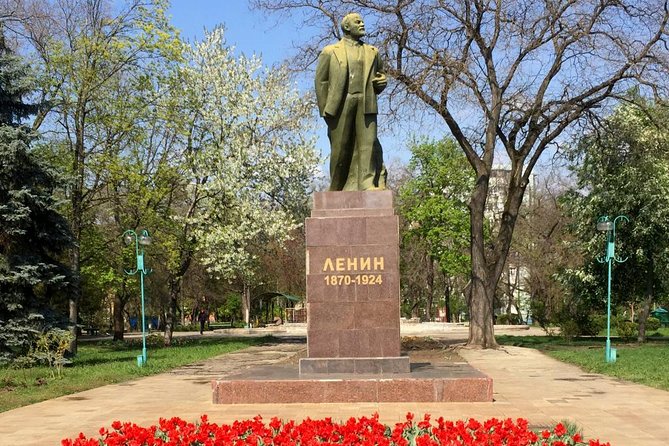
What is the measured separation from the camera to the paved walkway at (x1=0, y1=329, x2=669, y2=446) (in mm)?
7812

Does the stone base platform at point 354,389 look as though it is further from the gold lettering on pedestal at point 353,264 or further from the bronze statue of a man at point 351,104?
the bronze statue of a man at point 351,104

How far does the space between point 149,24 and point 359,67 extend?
15.3m

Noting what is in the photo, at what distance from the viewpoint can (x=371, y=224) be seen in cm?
995

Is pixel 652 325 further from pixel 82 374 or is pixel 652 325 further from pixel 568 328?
pixel 82 374

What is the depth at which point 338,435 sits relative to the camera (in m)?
5.45

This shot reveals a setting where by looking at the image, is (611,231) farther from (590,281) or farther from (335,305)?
(335,305)

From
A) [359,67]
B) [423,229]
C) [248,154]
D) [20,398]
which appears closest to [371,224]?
[359,67]

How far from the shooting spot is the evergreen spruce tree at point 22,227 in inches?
664

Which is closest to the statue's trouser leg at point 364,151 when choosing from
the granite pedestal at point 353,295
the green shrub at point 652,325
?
the granite pedestal at point 353,295

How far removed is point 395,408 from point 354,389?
2.46 ft

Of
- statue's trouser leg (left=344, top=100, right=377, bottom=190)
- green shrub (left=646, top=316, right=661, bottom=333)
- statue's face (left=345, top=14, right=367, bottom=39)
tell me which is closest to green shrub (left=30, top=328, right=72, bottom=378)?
statue's trouser leg (left=344, top=100, right=377, bottom=190)

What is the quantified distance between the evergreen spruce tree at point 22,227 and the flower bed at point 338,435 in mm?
12693

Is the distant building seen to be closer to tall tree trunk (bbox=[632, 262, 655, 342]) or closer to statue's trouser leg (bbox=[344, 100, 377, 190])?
tall tree trunk (bbox=[632, 262, 655, 342])

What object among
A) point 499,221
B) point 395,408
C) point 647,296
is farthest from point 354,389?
point 499,221
